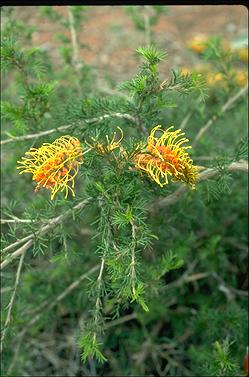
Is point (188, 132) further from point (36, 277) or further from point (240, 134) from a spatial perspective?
Answer: point (36, 277)

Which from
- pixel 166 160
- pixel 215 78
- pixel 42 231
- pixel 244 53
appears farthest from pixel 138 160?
pixel 244 53

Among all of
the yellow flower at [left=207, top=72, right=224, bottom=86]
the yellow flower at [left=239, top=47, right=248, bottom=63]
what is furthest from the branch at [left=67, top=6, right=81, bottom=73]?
the yellow flower at [left=239, top=47, right=248, bottom=63]

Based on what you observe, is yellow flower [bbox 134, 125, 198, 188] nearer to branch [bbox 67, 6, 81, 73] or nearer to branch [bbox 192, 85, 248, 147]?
branch [bbox 192, 85, 248, 147]

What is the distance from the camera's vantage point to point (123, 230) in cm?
152

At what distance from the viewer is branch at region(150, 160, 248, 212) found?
1613 mm

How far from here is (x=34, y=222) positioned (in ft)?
5.08

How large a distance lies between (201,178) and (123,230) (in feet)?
0.89

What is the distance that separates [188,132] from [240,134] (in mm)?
422

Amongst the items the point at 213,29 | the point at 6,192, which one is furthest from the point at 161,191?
the point at 213,29

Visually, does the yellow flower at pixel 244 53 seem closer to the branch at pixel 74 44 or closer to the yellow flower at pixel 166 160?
the branch at pixel 74 44

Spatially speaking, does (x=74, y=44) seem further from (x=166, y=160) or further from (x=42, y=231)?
(x=166, y=160)

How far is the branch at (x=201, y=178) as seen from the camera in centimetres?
161

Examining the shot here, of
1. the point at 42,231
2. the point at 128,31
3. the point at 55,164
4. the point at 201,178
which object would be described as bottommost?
the point at 128,31

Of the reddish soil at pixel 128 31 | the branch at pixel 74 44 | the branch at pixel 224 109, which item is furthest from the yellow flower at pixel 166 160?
the reddish soil at pixel 128 31
